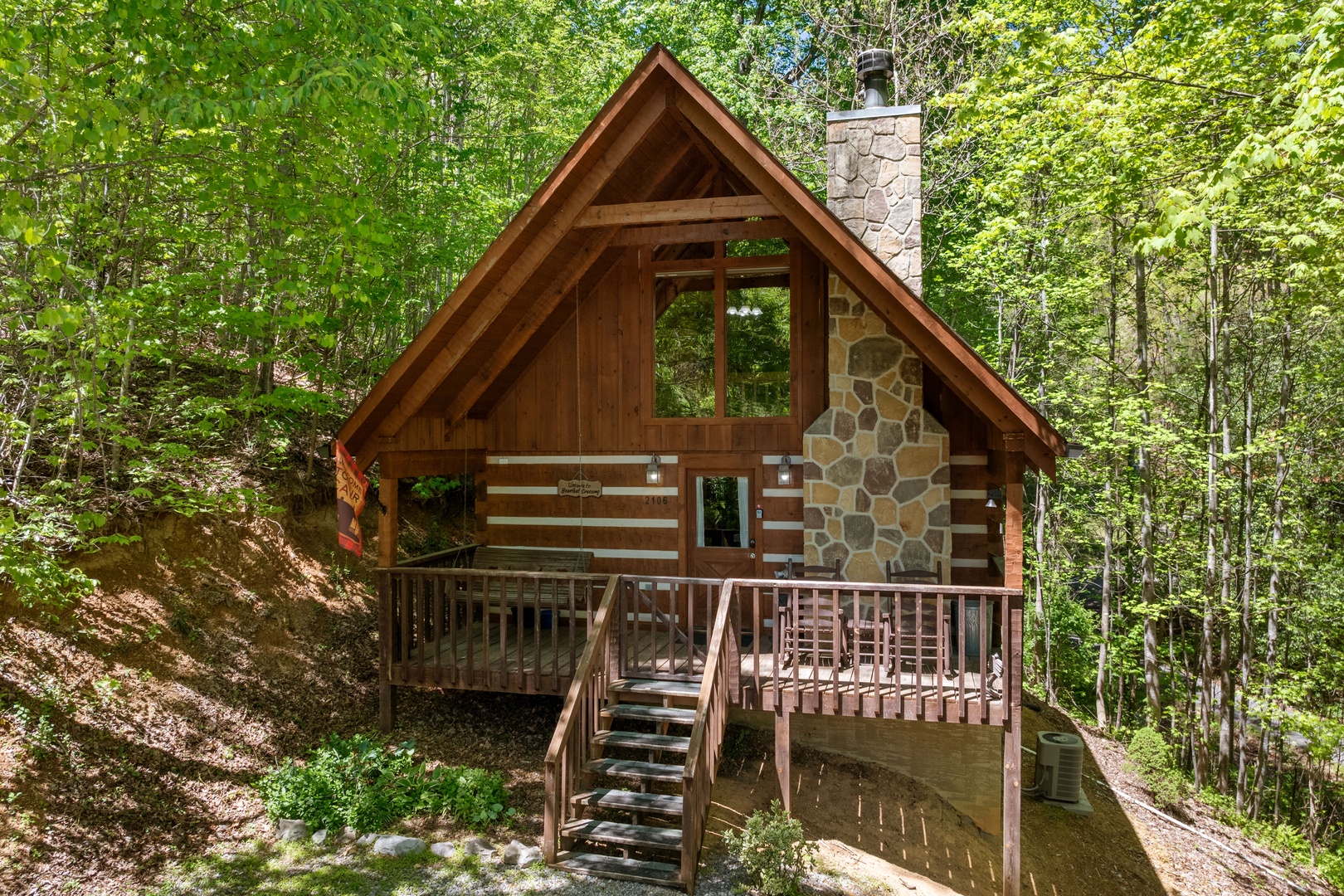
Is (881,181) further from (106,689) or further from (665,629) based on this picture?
(106,689)

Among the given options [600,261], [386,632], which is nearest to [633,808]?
[386,632]

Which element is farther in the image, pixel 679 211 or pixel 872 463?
pixel 872 463

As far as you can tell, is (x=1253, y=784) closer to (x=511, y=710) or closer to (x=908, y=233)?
(x=908, y=233)

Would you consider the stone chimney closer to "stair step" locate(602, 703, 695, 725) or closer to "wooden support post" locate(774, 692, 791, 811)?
"wooden support post" locate(774, 692, 791, 811)

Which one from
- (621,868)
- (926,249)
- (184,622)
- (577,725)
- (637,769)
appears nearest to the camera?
(621,868)

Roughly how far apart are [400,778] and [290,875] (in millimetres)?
1340

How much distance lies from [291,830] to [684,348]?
643 cm

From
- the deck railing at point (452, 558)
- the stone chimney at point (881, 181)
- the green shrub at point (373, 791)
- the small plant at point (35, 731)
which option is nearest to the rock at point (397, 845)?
the green shrub at point (373, 791)

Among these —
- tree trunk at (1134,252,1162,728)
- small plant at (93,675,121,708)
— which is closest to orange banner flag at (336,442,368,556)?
small plant at (93,675,121,708)

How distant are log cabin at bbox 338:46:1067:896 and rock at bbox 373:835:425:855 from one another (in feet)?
3.86

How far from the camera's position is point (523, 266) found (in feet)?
26.7

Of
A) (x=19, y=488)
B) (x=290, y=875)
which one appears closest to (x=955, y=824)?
(x=290, y=875)

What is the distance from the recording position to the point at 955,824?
325 inches

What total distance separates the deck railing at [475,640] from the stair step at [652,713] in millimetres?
724
